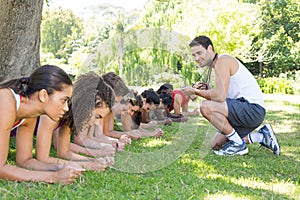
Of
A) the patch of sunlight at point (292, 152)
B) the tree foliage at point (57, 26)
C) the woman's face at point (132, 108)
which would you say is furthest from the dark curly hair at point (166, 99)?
the tree foliage at point (57, 26)

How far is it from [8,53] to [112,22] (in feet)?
3.80

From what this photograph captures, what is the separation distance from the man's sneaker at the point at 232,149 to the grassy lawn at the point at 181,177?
86 mm

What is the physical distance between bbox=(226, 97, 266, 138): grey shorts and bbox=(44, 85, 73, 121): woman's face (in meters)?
1.88

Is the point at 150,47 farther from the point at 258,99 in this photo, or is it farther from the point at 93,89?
the point at 258,99

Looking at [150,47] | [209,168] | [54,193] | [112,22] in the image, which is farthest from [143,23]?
[54,193]

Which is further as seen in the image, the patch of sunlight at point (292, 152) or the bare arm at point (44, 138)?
the patch of sunlight at point (292, 152)

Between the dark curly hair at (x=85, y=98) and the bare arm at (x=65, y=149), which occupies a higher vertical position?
the dark curly hair at (x=85, y=98)

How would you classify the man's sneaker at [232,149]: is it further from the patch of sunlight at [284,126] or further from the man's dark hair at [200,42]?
the patch of sunlight at [284,126]

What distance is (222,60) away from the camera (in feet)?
12.4

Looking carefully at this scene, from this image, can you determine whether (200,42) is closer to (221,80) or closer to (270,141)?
(221,80)


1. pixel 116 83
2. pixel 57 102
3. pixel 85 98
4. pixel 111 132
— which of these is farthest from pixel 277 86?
pixel 57 102

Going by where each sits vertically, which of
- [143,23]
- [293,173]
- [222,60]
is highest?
[143,23]

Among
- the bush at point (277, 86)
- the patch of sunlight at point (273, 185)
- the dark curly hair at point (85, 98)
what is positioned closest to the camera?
the patch of sunlight at point (273, 185)

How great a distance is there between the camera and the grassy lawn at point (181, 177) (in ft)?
7.75
